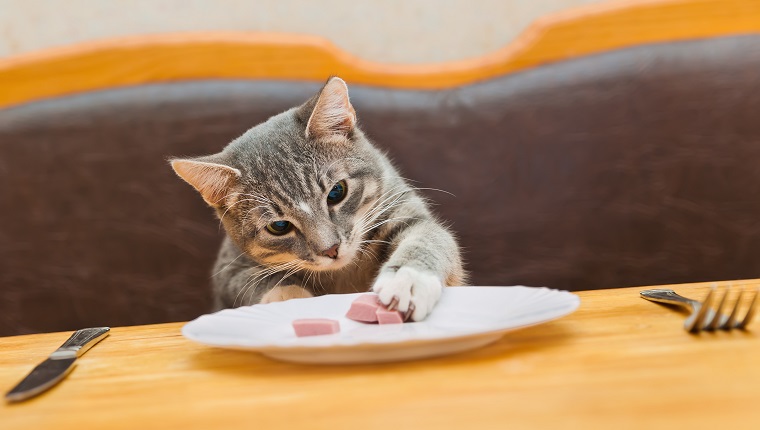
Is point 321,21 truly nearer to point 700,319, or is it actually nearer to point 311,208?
point 311,208

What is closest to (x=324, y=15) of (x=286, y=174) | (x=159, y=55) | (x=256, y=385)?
(x=159, y=55)

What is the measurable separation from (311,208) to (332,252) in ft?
0.34

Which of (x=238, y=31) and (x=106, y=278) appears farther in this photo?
(x=238, y=31)

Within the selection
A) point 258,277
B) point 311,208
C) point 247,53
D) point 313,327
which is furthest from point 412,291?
point 247,53

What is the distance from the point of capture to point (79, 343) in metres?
0.92

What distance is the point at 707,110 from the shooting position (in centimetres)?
176

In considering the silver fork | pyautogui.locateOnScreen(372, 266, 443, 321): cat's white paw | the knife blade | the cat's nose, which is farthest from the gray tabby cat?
the silver fork

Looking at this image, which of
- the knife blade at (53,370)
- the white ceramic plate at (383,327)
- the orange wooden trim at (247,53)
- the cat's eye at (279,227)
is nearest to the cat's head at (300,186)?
the cat's eye at (279,227)

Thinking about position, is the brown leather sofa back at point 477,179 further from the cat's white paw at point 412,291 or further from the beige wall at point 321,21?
the cat's white paw at point 412,291

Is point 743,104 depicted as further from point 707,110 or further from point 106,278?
point 106,278

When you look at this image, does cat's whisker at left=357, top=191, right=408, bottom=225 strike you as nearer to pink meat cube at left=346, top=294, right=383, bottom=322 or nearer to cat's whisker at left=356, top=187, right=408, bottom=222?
cat's whisker at left=356, top=187, right=408, bottom=222

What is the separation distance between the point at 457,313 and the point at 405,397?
30cm

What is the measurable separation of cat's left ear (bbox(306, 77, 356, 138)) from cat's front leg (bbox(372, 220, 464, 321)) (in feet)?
0.92

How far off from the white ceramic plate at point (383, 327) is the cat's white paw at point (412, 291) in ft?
0.06
